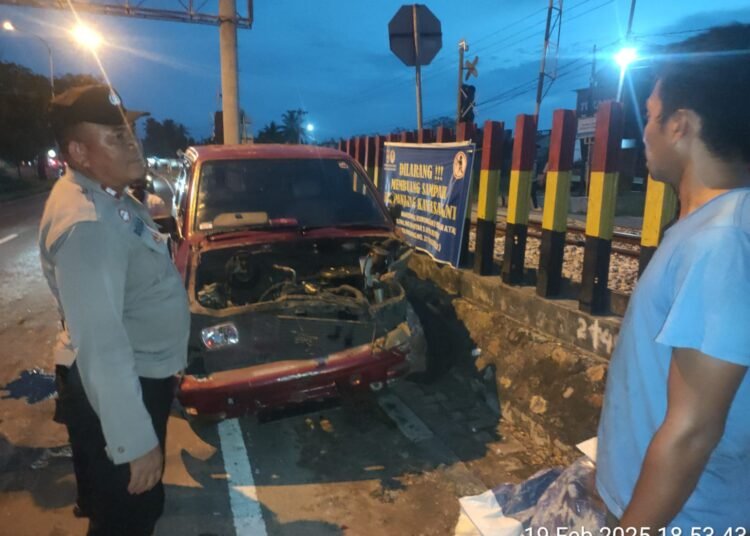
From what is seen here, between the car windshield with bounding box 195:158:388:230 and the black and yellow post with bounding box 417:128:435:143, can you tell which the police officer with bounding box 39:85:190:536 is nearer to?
the car windshield with bounding box 195:158:388:230

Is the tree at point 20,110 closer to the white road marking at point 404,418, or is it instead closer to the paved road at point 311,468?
the paved road at point 311,468

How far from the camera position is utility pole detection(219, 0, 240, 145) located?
16062 mm

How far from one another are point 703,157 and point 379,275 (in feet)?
9.73

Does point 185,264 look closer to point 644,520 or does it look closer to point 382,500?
point 382,500

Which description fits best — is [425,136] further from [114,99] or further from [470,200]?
[114,99]

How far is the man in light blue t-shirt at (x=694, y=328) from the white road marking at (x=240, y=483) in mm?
2121

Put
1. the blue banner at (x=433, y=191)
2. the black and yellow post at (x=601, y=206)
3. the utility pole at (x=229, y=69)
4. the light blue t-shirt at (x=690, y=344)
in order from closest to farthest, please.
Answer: the light blue t-shirt at (x=690, y=344) < the black and yellow post at (x=601, y=206) < the blue banner at (x=433, y=191) < the utility pole at (x=229, y=69)

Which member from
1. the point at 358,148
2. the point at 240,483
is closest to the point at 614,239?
the point at 358,148

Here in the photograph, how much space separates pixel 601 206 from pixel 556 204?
1.38 feet

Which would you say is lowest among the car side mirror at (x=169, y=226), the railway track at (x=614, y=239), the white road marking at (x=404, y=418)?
the white road marking at (x=404, y=418)

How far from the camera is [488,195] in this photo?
484 centimetres

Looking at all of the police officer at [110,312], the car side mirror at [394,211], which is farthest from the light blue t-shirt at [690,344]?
the car side mirror at [394,211]

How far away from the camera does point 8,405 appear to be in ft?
13.5

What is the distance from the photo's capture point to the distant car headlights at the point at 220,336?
10.8ft
